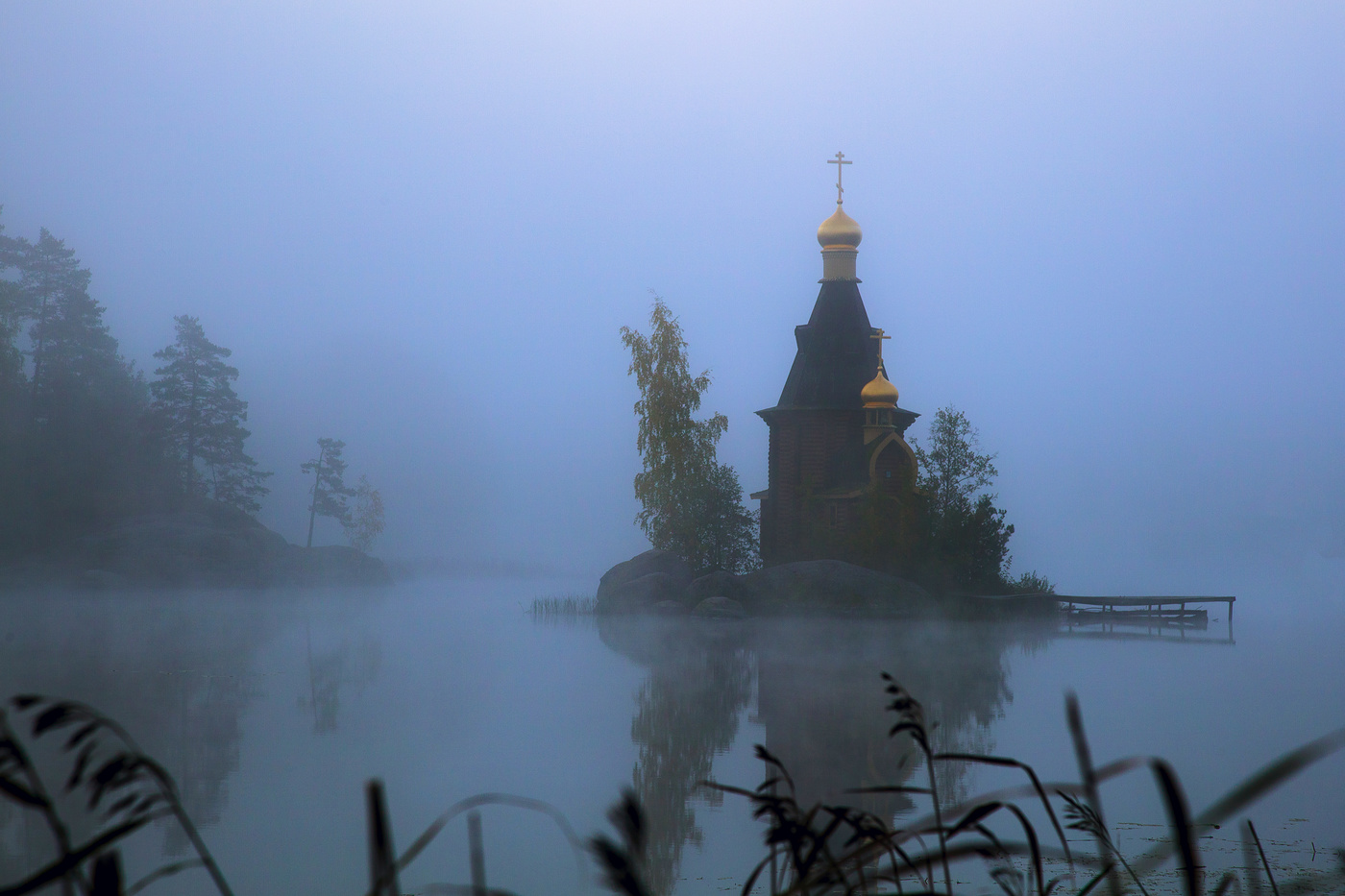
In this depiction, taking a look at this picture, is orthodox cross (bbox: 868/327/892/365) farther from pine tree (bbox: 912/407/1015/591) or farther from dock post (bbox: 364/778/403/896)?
Result: dock post (bbox: 364/778/403/896)

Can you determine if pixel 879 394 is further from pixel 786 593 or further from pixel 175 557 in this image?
pixel 175 557

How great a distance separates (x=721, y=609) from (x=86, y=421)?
3249 centimetres

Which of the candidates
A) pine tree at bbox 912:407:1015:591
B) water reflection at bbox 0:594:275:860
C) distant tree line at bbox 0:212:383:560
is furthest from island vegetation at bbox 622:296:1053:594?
distant tree line at bbox 0:212:383:560

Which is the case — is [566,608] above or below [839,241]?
below

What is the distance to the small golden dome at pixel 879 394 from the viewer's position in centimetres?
3441

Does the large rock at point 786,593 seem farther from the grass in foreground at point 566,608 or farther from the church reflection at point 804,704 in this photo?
the church reflection at point 804,704

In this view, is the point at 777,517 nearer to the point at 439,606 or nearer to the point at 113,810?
the point at 439,606

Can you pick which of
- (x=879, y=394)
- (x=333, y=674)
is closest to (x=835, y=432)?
(x=879, y=394)

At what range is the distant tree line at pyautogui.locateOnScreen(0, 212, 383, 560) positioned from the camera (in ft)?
149

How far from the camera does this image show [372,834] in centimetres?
66

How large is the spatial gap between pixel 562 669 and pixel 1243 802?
61.6 feet

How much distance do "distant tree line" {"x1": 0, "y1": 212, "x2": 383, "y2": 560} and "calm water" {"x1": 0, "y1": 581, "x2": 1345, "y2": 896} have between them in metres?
21.1

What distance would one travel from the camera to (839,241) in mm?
36469

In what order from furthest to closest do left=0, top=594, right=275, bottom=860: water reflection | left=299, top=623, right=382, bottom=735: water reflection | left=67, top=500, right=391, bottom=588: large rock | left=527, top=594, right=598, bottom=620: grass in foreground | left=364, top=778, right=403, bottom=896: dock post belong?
1. left=67, top=500, right=391, bottom=588: large rock
2. left=527, top=594, right=598, bottom=620: grass in foreground
3. left=299, top=623, right=382, bottom=735: water reflection
4. left=0, top=594, right=275, bottom=860: water reflection
5. left=364, top=778, right=403, bottom=896: dock post
